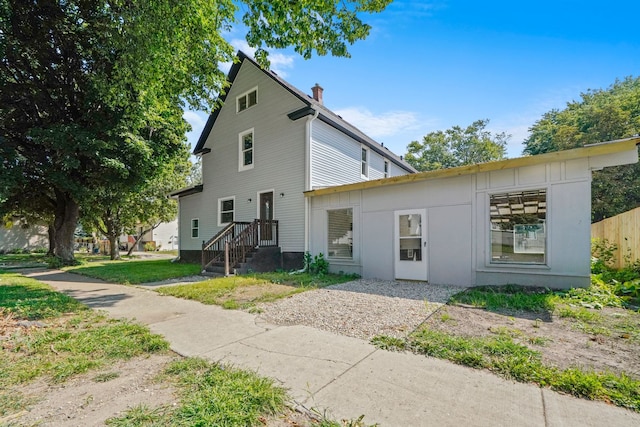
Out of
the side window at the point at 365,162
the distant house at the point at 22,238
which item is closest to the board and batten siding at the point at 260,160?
the side window at the point at 365,162

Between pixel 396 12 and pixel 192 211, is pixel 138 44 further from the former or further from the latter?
pixel 192 211

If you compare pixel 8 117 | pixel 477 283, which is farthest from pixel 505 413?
pixel 8 117

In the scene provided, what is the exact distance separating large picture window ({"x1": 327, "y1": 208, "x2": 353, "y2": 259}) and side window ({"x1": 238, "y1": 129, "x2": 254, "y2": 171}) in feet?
17.1

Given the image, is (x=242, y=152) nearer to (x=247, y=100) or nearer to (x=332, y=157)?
(x=247, y=100)

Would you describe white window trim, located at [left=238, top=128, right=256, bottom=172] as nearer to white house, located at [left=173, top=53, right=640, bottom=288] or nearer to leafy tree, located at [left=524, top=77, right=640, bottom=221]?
white house, located at [left=173, top=53, right=640, bottom=288]

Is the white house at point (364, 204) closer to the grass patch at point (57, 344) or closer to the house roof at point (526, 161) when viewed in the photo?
the house roof at point (526, 161)

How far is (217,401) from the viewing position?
2.37 meters

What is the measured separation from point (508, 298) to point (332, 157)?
26.5 ft

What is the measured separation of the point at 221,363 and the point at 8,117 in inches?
587

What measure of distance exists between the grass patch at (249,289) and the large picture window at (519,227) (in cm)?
419

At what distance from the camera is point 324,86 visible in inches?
574

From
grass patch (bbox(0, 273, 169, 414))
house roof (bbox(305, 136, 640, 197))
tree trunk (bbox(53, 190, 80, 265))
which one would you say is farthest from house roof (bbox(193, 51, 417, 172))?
grass patch (bbox(0, 273, 169, 414))

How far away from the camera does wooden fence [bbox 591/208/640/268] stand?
712cm

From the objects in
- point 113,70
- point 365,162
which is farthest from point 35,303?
point 365,162
